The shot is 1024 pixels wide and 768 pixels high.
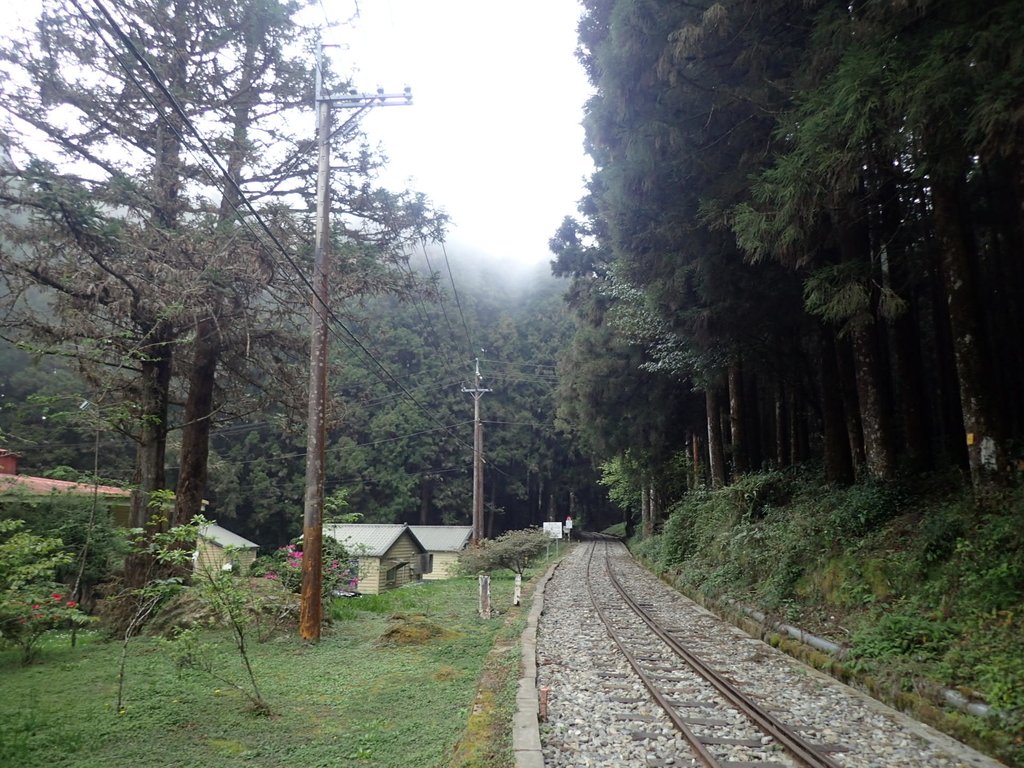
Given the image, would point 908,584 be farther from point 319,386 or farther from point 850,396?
point 319,386

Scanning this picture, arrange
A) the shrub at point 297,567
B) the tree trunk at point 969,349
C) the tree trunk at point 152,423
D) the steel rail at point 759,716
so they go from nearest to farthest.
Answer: the steel rail at point 759,716, the tree trunk at point 969,349, the tree trunk at point 152,423, the shrub at point 297,567

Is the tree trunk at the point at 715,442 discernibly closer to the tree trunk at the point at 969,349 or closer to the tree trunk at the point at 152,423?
the tree trunk at the point at 969,349

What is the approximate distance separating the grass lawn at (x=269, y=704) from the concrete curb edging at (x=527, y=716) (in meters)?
0.15

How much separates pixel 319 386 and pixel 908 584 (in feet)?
27.7

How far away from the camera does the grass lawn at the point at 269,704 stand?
5094 mm

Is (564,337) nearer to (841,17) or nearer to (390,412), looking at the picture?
(390,412)

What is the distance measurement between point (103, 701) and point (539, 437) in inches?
1986

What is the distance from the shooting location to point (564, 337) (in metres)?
62.2

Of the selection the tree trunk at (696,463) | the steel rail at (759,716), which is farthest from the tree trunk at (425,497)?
the steel rail at (759,716)

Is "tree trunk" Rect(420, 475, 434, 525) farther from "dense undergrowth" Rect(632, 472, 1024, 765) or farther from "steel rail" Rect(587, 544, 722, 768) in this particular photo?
"steel rail" Rect(587, 544, 722, 768)

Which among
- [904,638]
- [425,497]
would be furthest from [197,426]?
[425,497]

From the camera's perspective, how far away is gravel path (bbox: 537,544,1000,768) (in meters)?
4.88

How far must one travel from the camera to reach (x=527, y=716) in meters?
5.51

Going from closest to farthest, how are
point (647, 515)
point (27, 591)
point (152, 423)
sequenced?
point (27, 591)
point (152, 423)
point (647, 515)
